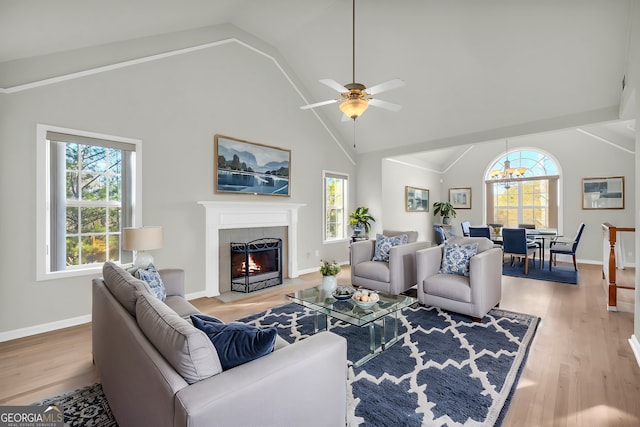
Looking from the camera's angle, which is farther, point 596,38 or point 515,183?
point 515,183

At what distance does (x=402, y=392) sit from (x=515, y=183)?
7823 millimetres

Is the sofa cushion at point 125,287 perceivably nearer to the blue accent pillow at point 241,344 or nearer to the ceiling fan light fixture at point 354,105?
the blue accent pillow at point 241,344

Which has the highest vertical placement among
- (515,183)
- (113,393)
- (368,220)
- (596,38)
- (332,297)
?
(596,38)

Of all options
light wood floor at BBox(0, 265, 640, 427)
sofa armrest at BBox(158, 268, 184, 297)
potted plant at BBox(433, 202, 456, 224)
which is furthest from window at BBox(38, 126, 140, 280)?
potted plant at BBox(433, 202, 456, 224)

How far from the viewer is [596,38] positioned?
3.38 m

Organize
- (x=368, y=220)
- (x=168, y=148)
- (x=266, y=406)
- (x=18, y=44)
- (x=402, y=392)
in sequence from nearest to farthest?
(x=266, y=406) < (x=402, y=392) < (x=18, y=44) < (x=168, y=148) < (x=368, y=220)

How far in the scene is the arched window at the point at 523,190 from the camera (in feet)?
23.7

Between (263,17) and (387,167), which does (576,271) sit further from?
(263,17)

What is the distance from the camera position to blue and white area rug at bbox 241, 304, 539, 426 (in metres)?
1.83

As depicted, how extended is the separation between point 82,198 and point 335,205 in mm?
4477

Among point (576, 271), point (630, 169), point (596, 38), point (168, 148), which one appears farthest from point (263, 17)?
point (630, 169)

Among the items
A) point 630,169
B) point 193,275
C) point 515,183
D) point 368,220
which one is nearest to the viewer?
point 193,275

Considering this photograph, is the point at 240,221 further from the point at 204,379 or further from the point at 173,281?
the point at 204,379

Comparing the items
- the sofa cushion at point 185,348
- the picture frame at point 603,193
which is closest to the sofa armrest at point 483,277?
the sofa cushion at point 185,348
